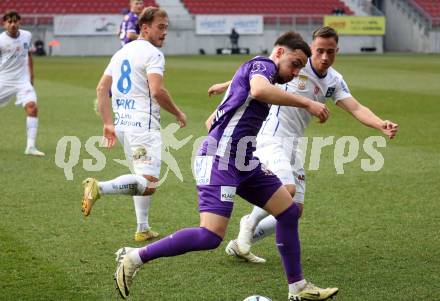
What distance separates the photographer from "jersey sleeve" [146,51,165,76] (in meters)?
7.43

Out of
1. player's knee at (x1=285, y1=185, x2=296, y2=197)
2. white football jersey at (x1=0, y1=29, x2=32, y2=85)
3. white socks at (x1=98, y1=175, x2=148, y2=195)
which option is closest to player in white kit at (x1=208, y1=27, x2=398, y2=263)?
player's knee at (x1=285, y1=185, x2=296, y2=197)

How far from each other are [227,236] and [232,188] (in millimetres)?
2256

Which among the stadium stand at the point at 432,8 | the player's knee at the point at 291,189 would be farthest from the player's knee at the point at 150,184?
the stadium stand at the point at 432,8

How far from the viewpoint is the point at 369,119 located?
682 cm

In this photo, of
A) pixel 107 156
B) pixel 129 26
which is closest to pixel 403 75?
pixel 129 26

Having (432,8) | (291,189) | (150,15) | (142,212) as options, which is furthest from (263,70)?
(432,8)

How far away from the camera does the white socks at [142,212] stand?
7.75m

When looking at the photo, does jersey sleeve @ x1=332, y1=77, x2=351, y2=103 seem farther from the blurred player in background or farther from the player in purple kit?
the blurred player in background

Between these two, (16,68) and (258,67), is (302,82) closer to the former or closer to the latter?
(258,67)

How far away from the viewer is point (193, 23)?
5134 centimetres

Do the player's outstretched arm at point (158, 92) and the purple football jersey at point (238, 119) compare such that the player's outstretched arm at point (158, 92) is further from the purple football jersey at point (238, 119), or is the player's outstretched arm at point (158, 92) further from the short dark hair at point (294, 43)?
the short dark hair at point (294, 43)

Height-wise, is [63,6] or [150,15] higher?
[150,15]

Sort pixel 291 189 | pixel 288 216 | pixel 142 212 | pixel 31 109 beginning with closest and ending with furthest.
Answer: pixel 288 216 < pixel 291 189 < pixel 142 212 < pixel 31 109

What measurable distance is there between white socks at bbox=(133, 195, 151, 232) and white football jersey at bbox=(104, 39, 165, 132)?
65 centimetres
